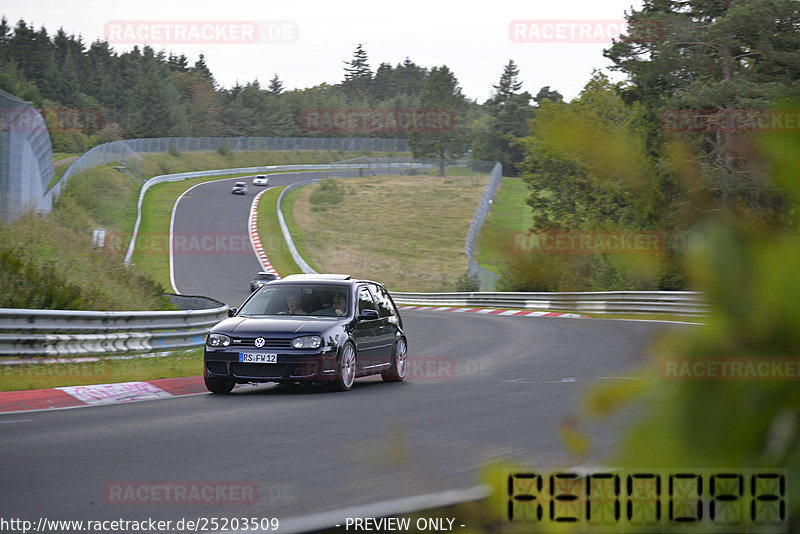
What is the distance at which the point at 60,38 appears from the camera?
159 m

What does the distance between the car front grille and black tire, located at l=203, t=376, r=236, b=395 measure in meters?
0.53

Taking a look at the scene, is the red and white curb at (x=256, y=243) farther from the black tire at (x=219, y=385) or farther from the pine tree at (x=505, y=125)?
the black tire at (x=219, y=385)

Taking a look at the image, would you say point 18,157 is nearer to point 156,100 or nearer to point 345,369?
point 345,369

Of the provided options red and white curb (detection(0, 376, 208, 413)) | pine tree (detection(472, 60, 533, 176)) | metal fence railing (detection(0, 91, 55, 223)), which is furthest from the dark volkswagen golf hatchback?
pine tree (detection(472, 60, 533, 176))

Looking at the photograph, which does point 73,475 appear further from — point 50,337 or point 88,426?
point 50,337

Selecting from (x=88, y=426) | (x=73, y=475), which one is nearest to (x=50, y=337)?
(x=88, y=426)

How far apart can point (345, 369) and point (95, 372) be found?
4058mm

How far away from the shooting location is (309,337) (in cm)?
1305

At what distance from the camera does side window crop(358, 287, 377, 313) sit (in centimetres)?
1469

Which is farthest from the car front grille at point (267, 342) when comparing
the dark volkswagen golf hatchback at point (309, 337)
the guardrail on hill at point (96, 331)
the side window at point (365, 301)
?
the guardrail on hill at point (96, 331)

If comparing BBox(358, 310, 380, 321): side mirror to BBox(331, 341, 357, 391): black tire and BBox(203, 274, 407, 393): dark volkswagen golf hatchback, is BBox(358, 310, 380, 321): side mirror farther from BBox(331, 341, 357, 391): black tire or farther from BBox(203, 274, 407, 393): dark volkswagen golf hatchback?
BBox(331, 341, 357, 391): black tire

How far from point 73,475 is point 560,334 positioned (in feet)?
65.2

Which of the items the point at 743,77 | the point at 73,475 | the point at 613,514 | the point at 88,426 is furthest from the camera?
the point at 743,77
